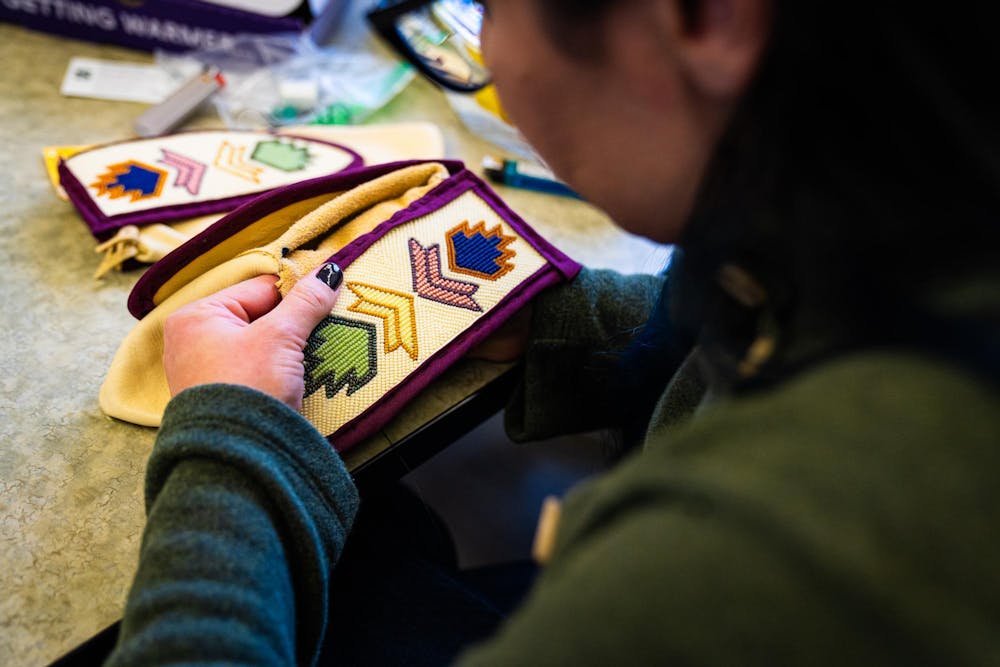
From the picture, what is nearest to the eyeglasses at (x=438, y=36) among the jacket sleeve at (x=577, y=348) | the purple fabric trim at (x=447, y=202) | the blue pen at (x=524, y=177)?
the blue pen at (x=524, y=177)

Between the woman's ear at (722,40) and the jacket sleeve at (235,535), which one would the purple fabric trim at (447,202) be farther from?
the woman's ear at (722,40)

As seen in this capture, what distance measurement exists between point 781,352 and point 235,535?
1.04ft

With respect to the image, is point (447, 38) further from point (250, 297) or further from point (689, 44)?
point (689, 44)

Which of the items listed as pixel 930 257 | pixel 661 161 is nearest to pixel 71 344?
pixel 661 161

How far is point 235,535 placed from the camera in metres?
0.40

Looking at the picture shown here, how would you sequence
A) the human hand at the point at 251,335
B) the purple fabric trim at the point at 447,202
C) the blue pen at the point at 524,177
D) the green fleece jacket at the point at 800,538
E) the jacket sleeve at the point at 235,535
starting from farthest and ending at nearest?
the blue pen at the point at 524,177 < the purple fabric trim at the point at 447,202 < the human hand at the point at 251,335 < the jacket sleeve at the point at 235,535 < the green fleece jacket at the point at 800,538

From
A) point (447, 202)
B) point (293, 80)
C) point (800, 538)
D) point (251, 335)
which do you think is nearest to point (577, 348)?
point (447, 202)

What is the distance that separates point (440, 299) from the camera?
0.57m

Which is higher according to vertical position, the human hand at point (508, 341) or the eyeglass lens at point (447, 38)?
the eyeglass lens at point (447, 38)

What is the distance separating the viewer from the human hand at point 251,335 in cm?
48

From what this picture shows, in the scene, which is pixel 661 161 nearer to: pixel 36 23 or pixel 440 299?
pixel 440 299

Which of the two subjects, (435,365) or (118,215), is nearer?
(435,365)

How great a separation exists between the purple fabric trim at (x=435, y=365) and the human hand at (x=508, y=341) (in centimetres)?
2

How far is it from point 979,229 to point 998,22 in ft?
0.23
